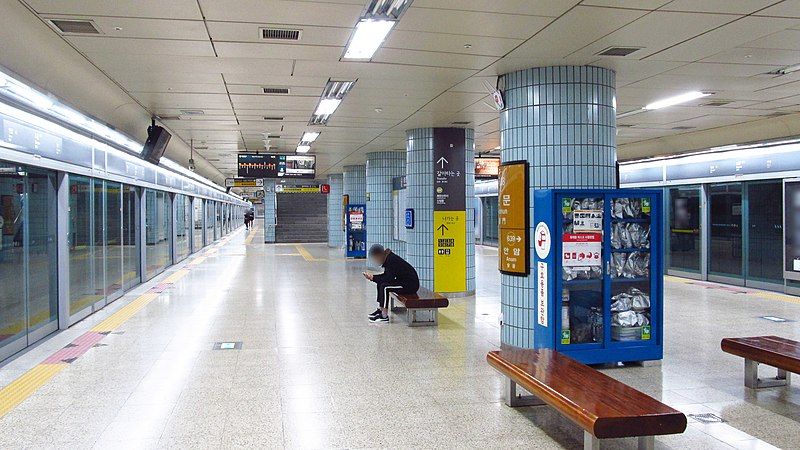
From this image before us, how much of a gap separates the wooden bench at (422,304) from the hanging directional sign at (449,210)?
239 cm

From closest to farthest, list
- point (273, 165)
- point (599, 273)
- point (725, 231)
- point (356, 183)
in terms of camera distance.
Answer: point (599, 273), point (725, 231), point (273, 165), point (356, 183)

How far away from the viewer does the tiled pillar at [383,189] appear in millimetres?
15414

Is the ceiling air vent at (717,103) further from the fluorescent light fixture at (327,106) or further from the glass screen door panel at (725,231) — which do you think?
the fluorescent light fixture at (327,106)

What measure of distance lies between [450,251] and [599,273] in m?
5.18

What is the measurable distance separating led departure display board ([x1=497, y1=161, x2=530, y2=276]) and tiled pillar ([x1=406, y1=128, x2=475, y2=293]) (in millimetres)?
4373

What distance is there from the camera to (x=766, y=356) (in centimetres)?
470

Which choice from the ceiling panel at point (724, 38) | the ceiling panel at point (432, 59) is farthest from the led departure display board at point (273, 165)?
the ceiling panel at point (724, 38)

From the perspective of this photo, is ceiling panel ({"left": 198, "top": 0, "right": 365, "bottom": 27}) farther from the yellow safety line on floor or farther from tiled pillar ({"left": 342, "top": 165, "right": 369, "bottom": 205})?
tiled pillar ({"left": 342, "top": 165, "right": 369, "bottom": 205})

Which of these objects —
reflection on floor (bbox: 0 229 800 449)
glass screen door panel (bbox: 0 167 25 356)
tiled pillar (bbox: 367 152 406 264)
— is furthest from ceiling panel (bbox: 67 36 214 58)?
tiled pillar (bbox: 367 152 406 264)

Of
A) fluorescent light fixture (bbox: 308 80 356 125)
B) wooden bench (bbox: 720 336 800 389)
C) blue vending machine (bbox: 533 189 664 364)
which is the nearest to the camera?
wooden bench (bbox: 720 336 800 389)

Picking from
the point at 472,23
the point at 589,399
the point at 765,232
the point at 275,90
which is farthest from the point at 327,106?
the point at 765,232

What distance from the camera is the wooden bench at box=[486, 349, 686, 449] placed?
316 centimetres

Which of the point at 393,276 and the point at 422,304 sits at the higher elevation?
the point at 393,276

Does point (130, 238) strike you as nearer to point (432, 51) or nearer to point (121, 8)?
point (121, 8)
